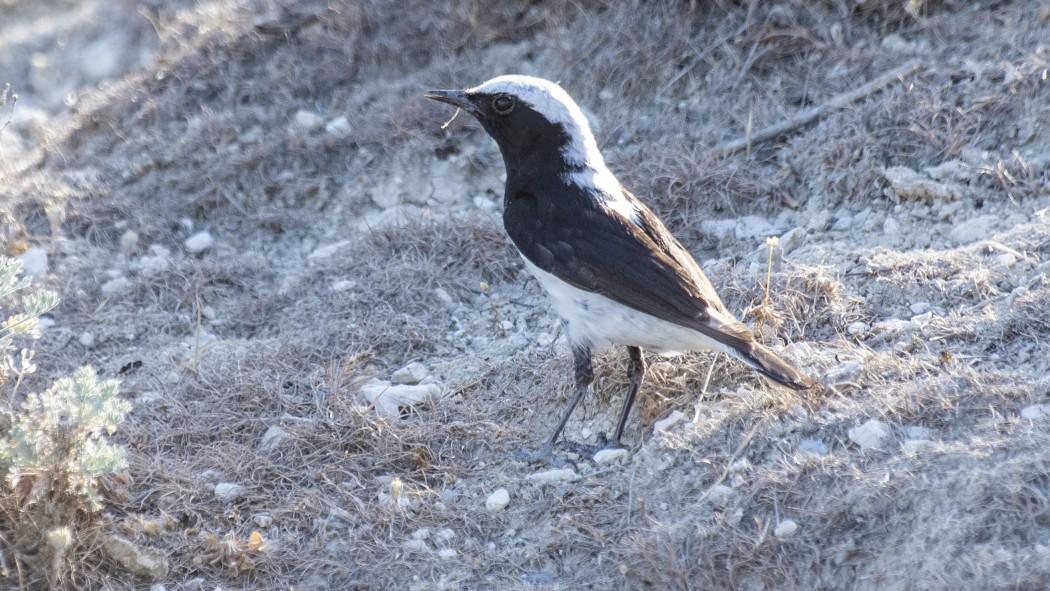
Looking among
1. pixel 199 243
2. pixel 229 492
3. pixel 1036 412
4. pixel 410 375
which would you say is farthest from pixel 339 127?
pixel 1036 412

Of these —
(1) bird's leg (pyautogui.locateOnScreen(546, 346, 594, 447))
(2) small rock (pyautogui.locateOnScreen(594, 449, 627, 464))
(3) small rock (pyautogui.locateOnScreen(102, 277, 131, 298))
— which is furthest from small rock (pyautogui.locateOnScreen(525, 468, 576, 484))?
(3) small rock (pyautogui.locateOnScreen(102, 277, 131, 298))

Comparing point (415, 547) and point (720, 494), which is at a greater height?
point (720, 494)

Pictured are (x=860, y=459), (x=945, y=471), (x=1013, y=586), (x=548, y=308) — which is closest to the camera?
(x=1013, y=586)

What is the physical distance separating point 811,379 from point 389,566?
6.07ft

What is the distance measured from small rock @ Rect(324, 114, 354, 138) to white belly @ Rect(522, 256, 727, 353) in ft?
8.78

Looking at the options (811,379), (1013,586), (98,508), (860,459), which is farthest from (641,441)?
(98,508)

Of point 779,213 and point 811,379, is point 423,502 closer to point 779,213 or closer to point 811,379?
point 811,379

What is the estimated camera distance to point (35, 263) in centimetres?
643

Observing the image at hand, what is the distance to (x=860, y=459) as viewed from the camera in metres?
3.88

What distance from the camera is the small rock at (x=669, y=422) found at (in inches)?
178

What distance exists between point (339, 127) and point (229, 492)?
3.35 m

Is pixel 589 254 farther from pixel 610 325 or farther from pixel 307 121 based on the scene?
pixel 307 121

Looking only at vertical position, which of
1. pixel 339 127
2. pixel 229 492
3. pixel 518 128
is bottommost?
pixel 229 492

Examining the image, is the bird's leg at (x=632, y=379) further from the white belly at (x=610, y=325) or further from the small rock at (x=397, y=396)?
the small rock at (x=397, y=396)
